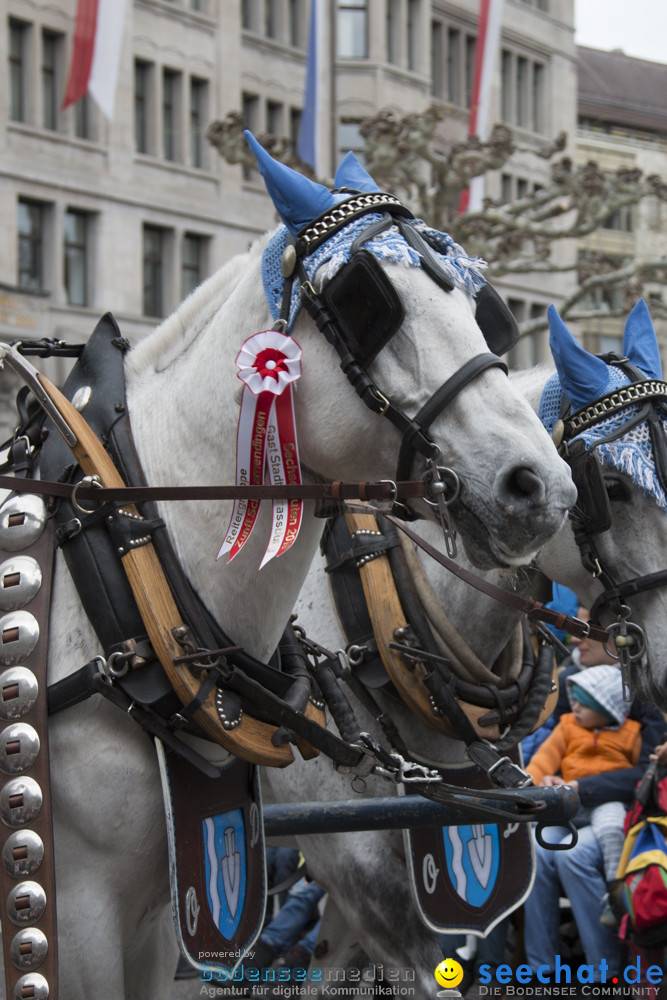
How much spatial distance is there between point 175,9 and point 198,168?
3.56 metres

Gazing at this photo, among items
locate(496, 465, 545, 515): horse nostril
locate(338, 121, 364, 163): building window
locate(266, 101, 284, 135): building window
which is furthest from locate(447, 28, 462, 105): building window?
locate(496, 465, 545, 515): horse nostril

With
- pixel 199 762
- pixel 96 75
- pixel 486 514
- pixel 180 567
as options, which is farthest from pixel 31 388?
pixel 96 75

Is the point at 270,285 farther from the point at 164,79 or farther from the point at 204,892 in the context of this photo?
the point at 164,79

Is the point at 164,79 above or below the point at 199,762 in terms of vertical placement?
above

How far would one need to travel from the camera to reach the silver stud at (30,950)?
2.28m

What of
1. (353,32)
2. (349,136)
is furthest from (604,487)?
(353,32)

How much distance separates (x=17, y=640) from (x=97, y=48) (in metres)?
17.7

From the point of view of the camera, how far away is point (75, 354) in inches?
113

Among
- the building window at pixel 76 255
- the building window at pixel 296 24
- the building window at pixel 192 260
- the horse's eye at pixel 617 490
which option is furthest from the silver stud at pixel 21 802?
the building window at pixel 296 24

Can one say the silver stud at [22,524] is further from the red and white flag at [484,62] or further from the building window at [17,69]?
the building window at [17,69]

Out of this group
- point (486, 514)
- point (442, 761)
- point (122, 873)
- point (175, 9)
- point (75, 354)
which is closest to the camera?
point (486, 514)

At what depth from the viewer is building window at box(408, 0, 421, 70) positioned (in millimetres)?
33281

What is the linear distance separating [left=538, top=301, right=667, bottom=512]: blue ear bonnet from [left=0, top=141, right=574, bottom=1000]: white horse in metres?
1.10

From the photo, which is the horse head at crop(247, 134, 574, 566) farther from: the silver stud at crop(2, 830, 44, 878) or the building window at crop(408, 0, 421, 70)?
the building window at crop(408, 0, 421, 70)
